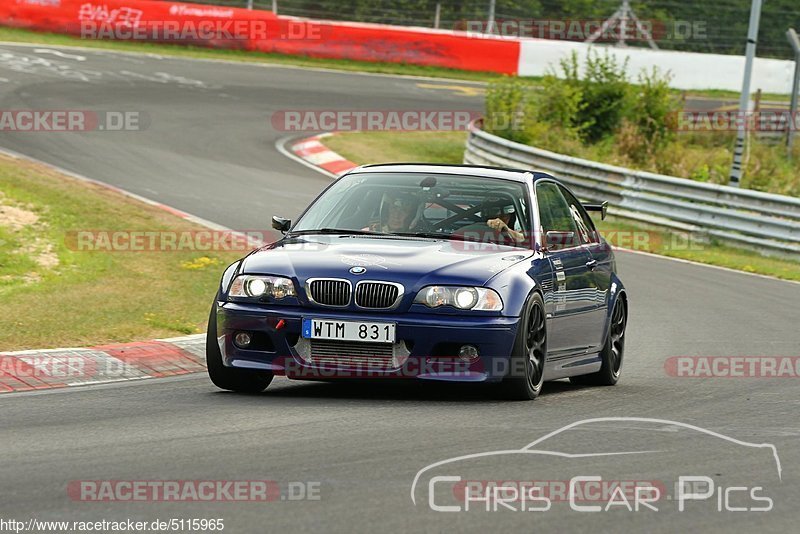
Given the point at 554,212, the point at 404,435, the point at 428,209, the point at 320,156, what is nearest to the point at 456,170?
the point at 428,209

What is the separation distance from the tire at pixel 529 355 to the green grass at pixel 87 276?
11.9 ft

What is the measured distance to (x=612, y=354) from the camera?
396 inches

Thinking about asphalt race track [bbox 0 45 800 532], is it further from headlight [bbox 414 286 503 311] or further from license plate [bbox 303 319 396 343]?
headlight [bbox 414 286 503 311]

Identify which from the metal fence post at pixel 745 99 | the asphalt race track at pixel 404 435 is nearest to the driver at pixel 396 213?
the asphalt race track at pixel 404 435

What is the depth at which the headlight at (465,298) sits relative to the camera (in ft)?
25.9

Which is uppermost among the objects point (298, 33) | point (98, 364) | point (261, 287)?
point (298, 33)

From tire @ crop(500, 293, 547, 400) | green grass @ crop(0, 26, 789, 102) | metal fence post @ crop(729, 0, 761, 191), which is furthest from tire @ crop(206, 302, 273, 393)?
green grass @ crop(0, 26, 789, 102)

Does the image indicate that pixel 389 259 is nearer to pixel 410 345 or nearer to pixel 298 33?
pixel 410 345

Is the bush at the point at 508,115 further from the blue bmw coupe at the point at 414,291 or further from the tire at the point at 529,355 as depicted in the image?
the tire at the point at 529,355

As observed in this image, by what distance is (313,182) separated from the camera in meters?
22.5

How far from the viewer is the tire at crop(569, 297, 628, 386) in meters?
9.92

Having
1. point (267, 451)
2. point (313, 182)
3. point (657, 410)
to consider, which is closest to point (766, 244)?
point (313, 182)

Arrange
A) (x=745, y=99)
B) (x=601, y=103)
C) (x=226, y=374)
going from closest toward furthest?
1. (x=226, y=374)
2. (x=745, y=99)
3. (x=601, y=103)

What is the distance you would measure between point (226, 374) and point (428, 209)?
1.67 metres
